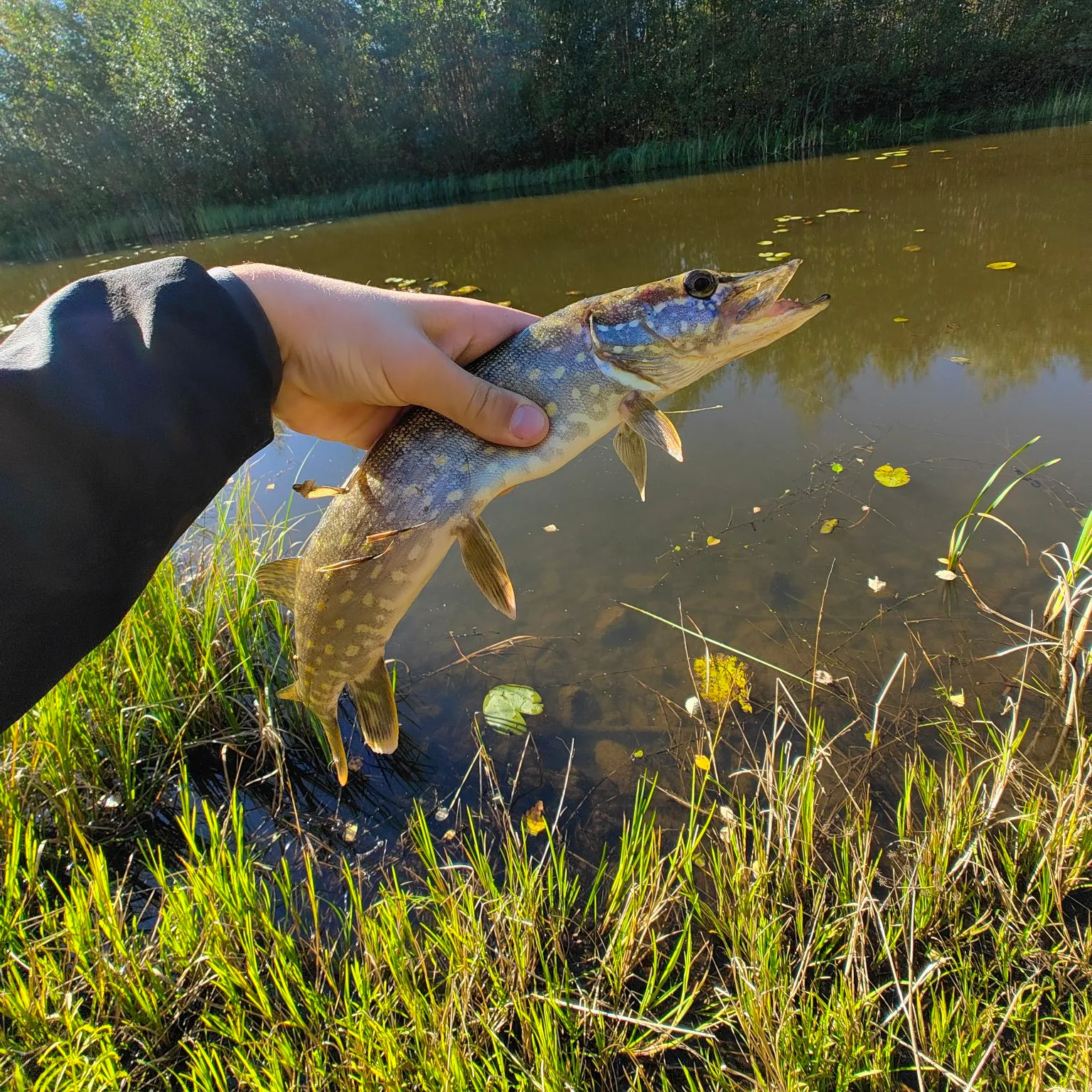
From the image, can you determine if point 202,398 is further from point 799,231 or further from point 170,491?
point 799,231

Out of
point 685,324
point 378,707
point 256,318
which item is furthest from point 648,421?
point 378,707

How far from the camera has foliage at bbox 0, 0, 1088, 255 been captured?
1900 centimetres

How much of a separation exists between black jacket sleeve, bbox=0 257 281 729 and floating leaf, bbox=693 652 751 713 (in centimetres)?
194

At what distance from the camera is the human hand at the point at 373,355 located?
5.25 ft

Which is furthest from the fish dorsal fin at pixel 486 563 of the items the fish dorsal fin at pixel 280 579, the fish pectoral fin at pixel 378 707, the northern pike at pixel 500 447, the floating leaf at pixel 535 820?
the floating leaf at pixel 535 820

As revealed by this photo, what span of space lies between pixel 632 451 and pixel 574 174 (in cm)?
1963

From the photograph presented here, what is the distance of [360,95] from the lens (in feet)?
70.8

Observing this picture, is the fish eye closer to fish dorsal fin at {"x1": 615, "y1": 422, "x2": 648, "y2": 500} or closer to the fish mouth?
the fish mouth

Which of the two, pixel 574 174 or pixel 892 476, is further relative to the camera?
pixel 574 174

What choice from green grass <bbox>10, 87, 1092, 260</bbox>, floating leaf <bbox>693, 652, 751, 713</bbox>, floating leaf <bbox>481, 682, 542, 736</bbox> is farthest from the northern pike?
green grass <bbox>10, 87, 1092, 260</bbox>

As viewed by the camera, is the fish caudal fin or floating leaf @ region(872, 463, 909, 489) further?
floating leaf @ region(872, 463, 909, 489)

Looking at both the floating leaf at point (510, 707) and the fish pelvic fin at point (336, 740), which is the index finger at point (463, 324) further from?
the floating leaf at point (510, 707)

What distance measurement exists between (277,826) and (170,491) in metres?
1.58

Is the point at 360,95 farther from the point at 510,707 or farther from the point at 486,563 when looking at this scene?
the point at 486,563
